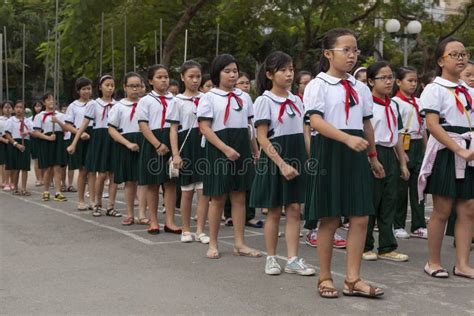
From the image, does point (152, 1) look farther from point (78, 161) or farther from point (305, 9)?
point (78, 161)

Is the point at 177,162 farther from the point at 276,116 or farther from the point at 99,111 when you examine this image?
the point at 99,111

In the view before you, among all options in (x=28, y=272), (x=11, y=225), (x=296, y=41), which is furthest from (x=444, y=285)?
(x=296, y=41)

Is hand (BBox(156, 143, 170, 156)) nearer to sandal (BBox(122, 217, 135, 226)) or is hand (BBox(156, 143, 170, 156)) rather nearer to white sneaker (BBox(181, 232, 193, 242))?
white sneaker (BBox(181, 232, 193, 242))

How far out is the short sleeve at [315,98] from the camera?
15.1ft

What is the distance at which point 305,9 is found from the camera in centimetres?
1666

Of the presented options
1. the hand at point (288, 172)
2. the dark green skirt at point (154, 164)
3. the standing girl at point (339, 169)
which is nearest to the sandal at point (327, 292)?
the standing girl at point (339, 169)

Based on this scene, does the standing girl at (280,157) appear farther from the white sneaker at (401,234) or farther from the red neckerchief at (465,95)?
the white sneaker at (401,234)

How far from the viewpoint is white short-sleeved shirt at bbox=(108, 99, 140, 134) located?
8.31 m

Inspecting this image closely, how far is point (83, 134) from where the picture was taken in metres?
9.93

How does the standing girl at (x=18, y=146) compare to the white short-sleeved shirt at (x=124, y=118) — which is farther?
the standing girl at (x=18, y=146)

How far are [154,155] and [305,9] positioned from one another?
32.8 feet

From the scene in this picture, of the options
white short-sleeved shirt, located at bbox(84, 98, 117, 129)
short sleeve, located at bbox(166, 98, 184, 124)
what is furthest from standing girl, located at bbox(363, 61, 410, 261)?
white short-sleeved shirt, located at bbox(84, 98, 117, 129)

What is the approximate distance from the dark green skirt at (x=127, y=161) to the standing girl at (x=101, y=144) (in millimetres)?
680

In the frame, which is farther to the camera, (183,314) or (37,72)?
(37,72)
